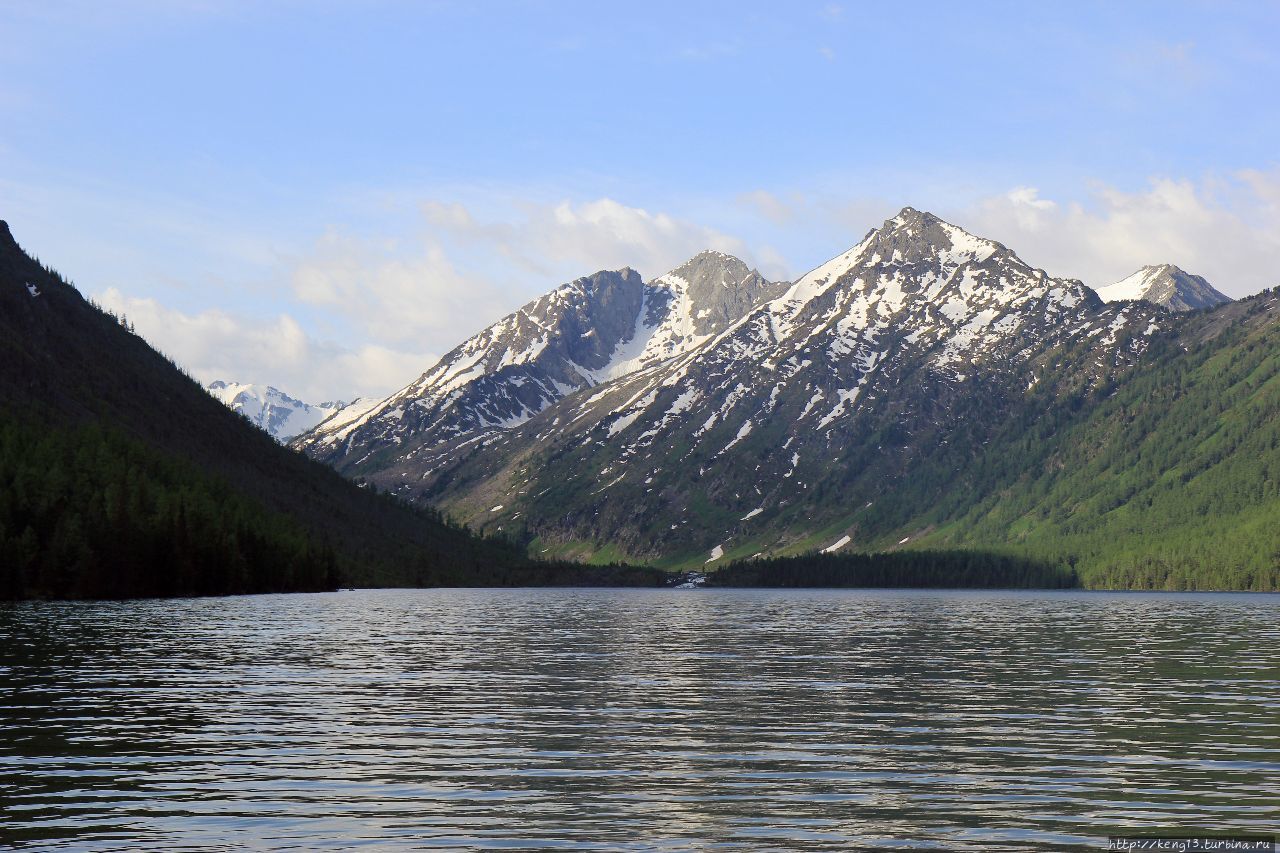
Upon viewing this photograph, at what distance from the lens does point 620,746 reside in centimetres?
4519

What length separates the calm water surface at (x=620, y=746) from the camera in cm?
3116

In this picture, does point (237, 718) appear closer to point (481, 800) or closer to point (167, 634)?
point (481, 800)

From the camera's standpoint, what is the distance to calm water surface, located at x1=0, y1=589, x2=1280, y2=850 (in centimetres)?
3116

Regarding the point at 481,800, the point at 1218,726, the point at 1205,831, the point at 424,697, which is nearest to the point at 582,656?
the point at 424,697

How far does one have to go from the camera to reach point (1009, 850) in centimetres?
2839

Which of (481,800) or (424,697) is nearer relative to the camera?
(481,800)

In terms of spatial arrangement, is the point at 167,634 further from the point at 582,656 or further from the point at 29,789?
the point at 29,789

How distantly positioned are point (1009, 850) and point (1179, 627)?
12756 cm

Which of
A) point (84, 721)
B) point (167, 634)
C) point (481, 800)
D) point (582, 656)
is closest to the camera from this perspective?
point (481, 800)

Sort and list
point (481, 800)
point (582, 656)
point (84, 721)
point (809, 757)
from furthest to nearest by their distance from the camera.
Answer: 1. point (582, 656)
2. point (84, 721)
3. point (809, 757)
4. point (481, 800)

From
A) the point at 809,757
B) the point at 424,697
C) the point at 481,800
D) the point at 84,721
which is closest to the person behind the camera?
the point at 481,800

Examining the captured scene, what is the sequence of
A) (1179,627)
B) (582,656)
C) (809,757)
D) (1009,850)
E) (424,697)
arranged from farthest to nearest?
1. (1179,627)
2. (582,656)
3. (424,697)
4. (809,757)
5. (1009,850)

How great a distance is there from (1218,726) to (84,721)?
42.2m

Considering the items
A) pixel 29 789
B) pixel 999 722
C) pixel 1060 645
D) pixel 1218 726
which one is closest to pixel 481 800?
pixel 29 789
